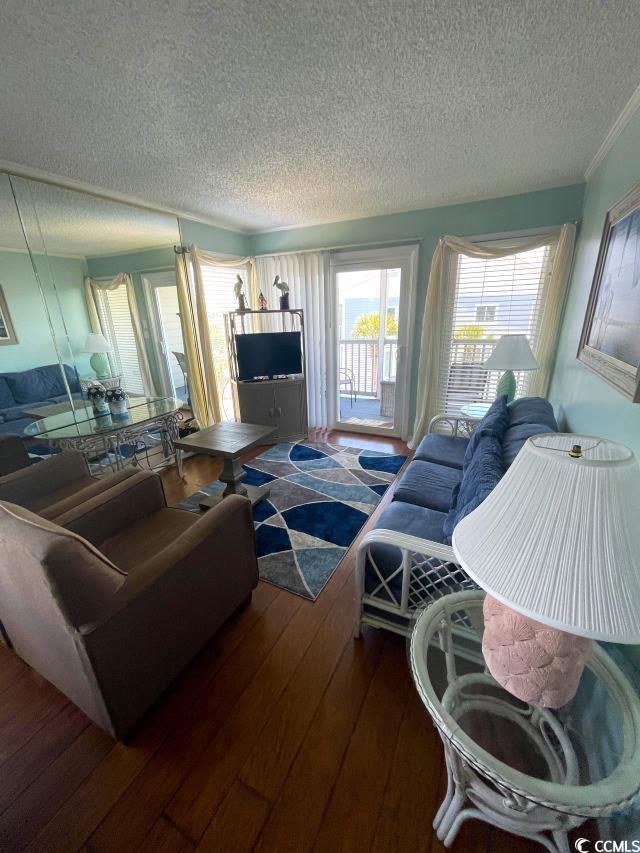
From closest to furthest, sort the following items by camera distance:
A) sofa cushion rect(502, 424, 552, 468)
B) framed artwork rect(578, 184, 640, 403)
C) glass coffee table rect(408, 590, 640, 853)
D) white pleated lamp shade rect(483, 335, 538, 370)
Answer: glass coffee table rect(408, 590, 640, 853) < framed artwork rect(578, 184, 640, 403) < sofa cushion rect(502, 424, 552, 468) < white pleated lamp shade rect(483, 335, 538, 370)

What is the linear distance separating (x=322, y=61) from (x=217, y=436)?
86.4 inches

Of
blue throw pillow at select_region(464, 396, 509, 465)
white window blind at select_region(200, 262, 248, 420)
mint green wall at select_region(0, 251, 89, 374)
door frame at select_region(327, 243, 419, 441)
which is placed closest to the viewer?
blue throw pillow at select_region(464, 396, 509, 465)

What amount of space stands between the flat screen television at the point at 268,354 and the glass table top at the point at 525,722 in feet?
10.3

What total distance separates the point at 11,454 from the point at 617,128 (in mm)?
4083

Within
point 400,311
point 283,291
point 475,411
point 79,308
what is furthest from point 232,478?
point 400,311

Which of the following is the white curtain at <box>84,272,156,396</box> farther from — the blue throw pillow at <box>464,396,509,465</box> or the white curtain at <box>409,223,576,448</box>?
the blue throw pillow at <box>464,396,509,465</box>

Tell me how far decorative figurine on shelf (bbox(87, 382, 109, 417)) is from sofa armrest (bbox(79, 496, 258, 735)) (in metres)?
1.94

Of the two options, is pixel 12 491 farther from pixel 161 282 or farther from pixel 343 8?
pixel 343 8

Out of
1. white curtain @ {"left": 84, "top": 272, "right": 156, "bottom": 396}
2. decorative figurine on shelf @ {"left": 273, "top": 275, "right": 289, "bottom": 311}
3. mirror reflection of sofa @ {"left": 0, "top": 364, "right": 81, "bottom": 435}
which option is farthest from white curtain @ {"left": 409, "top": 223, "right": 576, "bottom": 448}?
mirror reflection of sofa @ {"left": 0, "top": 364, "right": 81, "bottom": 435}

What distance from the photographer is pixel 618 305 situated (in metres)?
1.43

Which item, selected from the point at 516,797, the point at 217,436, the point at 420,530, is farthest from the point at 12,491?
the point at 516,797

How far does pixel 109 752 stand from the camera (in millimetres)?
1156

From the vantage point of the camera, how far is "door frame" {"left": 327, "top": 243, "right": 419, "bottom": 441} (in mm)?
3391

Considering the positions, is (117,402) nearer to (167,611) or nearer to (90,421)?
(90,421)
